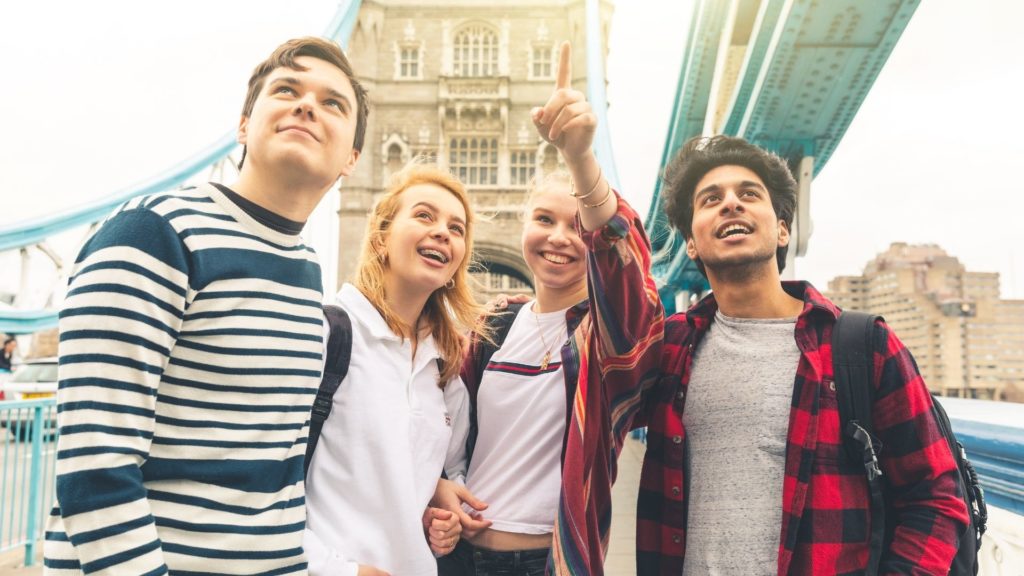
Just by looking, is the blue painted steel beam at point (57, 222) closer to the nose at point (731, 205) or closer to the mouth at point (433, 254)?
the mouth at point (433, 254)

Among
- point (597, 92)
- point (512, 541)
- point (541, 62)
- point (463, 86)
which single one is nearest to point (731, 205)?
point (512, 541)

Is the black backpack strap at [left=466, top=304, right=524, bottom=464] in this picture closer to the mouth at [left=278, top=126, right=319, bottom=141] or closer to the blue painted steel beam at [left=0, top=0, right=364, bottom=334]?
the mouth at [left=278, top=126, right=319, bottom=141]

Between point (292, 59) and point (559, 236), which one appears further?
point (559, 236)

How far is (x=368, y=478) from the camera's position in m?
1.17

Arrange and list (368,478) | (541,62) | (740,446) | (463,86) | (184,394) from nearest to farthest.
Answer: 1. (184,394)
2. (368,478)
3. (740,446)
4. (463,86)
5. (541,62)

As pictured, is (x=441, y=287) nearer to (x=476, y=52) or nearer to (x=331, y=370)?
(x=331, y=370)

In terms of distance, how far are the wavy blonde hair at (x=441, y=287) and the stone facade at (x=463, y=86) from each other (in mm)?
17177

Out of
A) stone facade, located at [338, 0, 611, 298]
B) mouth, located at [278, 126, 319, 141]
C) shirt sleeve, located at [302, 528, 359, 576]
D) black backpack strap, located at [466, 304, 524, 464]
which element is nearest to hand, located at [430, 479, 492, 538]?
black backpack strap, located at [466, 304, 524, 464]

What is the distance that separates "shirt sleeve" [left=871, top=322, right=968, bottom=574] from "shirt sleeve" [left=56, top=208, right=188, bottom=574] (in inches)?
47.8

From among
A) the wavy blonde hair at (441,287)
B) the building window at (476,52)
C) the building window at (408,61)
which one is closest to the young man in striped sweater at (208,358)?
the wavy blonde hair at (441,287)

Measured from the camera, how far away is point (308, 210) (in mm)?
1146

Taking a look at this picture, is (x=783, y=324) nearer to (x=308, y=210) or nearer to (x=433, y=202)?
(x=433, y=202)

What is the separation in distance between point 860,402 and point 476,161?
1894 cm

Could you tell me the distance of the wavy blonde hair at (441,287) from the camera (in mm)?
1457
